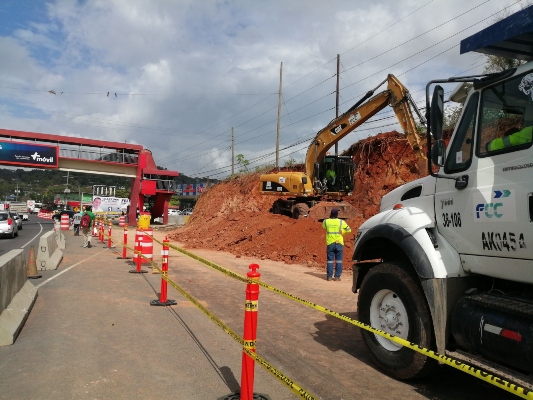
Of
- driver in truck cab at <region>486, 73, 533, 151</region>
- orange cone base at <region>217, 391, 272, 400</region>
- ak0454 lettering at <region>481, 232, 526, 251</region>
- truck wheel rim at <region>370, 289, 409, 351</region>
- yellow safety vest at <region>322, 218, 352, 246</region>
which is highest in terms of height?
driver in truck cab at <region>486, 73, 533, 151</region>

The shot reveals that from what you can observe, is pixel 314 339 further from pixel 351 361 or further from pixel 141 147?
pixel 141 147

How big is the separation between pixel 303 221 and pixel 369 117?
16.4 ft

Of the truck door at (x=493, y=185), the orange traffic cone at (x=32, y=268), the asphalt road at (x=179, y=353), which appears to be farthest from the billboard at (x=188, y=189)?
the truck door at (x=493, y=185)

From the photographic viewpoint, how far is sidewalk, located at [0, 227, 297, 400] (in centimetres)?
438

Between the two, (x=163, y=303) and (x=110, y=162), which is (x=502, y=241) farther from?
(x=110, y=162)

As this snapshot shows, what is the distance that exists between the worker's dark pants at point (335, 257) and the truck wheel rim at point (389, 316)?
686 cm

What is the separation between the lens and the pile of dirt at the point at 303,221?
16.9 m

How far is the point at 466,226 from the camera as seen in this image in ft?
13.5

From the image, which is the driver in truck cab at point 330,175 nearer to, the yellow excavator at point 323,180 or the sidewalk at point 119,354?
the yellow excavator at point 323,180

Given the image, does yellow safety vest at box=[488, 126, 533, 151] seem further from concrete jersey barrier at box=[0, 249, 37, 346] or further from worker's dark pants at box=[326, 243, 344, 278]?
worker's dark pants at box=[326, 243, 344, 278]

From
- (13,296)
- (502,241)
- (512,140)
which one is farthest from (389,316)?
(13,296)

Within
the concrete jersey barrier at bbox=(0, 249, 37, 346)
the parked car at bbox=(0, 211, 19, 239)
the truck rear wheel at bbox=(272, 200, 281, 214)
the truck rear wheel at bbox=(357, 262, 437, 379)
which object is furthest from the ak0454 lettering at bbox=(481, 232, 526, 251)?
the parked car at bbox=(0, 211, 19, 239)

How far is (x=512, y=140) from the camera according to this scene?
3773mm

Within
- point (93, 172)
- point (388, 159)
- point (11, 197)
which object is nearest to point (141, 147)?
point (93, 172)
